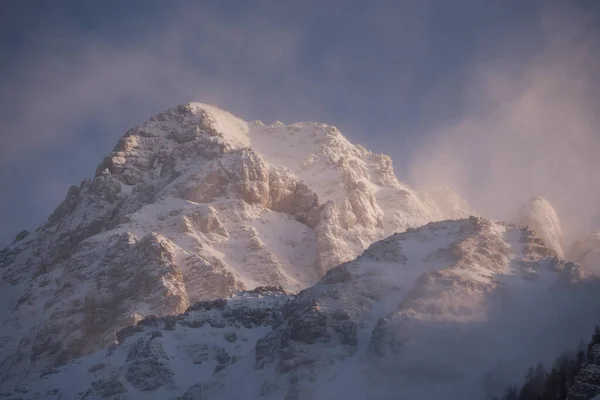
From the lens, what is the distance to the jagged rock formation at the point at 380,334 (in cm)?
9069

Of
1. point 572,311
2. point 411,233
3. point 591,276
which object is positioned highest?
point 411,233

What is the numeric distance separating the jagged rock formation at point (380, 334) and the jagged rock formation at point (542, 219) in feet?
204

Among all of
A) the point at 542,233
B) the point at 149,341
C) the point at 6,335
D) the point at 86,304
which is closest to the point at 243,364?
the point at 149,341

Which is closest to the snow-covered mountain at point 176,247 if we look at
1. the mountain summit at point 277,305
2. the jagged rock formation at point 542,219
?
the mountain summit at point 277,305

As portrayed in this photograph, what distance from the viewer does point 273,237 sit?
168 m

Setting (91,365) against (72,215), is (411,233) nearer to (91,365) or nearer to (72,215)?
(91,365)

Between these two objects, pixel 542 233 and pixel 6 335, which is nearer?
pixel 6 335

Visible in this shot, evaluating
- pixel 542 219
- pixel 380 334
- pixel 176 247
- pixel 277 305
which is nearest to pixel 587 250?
pixel 542 219

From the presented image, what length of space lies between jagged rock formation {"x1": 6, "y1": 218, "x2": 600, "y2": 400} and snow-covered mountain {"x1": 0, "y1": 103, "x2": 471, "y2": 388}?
1991cm

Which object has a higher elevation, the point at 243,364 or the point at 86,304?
the point at 86,304

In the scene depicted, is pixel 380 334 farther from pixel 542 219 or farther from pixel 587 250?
pixel 542 219

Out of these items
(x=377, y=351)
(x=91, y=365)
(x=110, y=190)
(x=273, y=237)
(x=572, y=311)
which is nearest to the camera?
(x=377, y=351)

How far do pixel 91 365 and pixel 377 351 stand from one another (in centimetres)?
3850

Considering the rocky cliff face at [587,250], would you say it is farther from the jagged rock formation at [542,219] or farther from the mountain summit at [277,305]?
the jagged rock formation at [542,219]
